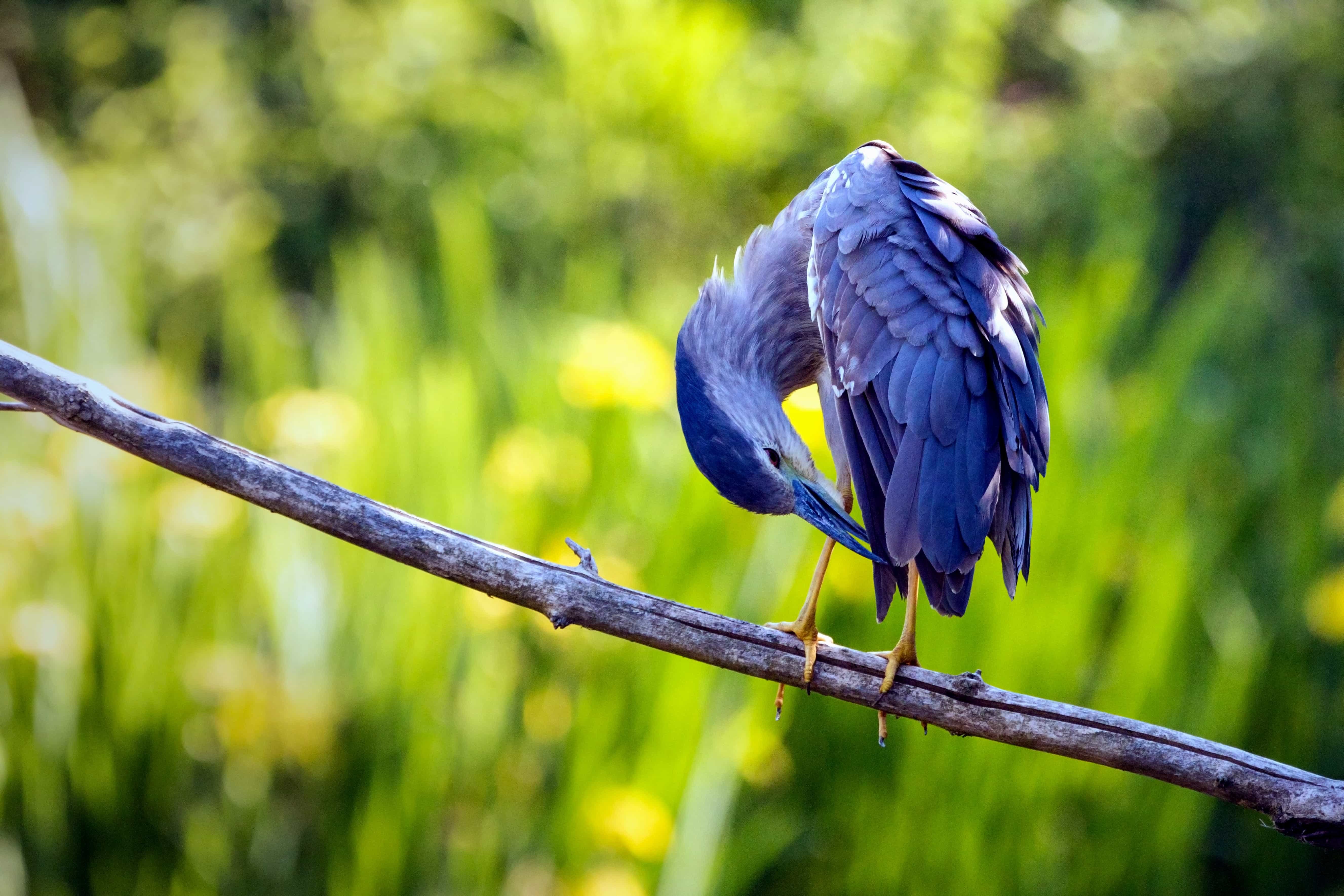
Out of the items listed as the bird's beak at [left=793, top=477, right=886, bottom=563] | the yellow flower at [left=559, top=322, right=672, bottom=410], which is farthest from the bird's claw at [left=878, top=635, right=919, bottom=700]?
the yellow flower at [left=559, top=322, right=672, bottom=410]

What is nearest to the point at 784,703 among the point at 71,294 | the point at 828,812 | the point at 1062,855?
the point at 828,812

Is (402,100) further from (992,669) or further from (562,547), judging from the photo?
(992,669)

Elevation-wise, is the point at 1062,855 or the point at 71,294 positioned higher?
the point at 71,294

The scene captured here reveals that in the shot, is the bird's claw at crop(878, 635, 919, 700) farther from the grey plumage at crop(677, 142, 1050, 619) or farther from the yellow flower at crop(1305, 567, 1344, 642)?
the yellow flower at crop(1305, 567, 1344, 642)

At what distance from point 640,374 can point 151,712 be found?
4.35 feet

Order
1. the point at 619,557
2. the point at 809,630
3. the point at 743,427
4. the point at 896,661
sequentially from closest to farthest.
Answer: the point at 896,661 < the point at 809,630 < the point at 743,427 < the point at 619,557

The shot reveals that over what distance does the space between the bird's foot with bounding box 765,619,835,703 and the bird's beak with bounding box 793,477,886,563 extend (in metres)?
0.14

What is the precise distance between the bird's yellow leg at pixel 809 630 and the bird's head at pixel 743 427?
76mm

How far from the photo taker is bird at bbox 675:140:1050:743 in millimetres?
1641

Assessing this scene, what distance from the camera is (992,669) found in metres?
2.49

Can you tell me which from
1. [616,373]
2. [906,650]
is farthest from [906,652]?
[616,373]

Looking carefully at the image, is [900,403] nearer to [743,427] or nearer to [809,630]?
[743,427]

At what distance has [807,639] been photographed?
1.71 m

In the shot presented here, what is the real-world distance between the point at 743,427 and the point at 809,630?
34 centimetres
